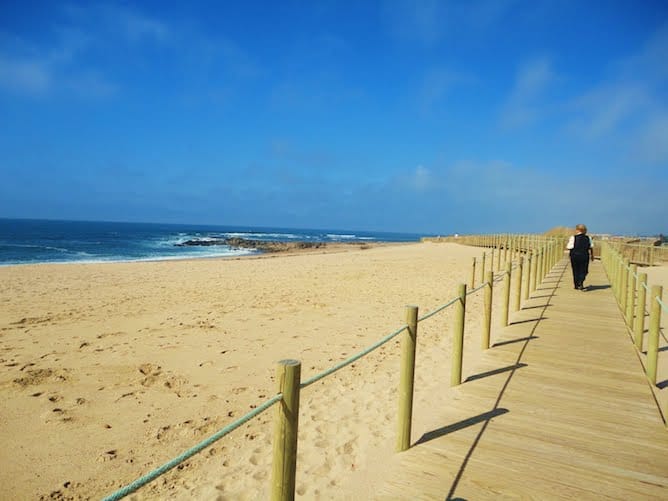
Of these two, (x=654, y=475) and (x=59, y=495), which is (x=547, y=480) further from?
(x=59, y=495)

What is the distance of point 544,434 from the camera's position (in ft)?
12.3

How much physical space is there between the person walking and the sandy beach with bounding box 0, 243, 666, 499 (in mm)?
2722

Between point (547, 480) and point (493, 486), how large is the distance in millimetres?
435

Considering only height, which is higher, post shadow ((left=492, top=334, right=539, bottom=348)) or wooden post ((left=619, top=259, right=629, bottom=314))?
wooden post ((left=619, top=259, right=629, bottom=314))

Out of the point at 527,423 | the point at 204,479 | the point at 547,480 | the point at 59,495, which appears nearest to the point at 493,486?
the point at 547,480

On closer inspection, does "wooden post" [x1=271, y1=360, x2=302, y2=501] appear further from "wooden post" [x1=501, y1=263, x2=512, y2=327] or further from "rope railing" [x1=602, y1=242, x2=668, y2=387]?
"wooden post" [x1=501, y1=263, x2=512, y2=327]

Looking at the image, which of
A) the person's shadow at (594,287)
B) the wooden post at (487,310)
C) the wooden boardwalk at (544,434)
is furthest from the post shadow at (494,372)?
the person's shadow at (594,287)

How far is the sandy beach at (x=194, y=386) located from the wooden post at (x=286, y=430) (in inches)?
44.9

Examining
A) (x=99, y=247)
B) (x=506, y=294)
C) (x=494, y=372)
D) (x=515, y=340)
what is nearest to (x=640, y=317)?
(x=515, y=340)

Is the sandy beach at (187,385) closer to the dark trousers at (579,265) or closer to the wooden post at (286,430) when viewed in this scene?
the wooden post at (286,430)

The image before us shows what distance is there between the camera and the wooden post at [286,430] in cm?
219

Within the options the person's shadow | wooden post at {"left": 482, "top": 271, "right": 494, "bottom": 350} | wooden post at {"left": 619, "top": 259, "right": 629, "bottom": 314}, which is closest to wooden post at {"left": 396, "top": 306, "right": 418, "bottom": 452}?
wooden post at {"left": 482, "top": 271, "right": 494, "bottom": 350}

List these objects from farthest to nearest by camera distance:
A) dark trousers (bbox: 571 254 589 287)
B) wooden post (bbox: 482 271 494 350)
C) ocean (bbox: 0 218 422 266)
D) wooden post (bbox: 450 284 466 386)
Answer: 1. ocean (bbox: 0 218 422 266)
2. dark trousers (bbox: 571 254 589 287)
3. wooden post (bbox: 482 271 494 350)
4. wooden post (bbox: 450 284 466 386)

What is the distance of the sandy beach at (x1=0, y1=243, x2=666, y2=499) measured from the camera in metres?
3.69
